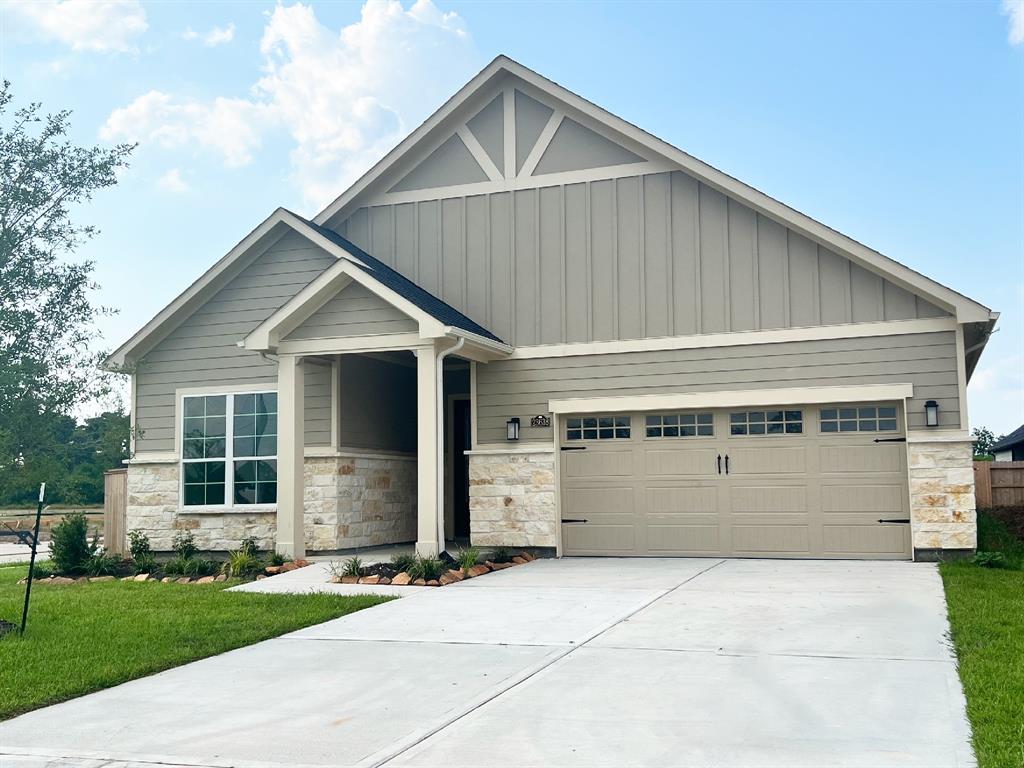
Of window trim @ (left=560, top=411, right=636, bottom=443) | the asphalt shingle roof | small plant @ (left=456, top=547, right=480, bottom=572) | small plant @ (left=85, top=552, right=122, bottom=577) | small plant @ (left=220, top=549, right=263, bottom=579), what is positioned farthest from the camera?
window trim @ (left=560, top=411, right=636, bottom=443)

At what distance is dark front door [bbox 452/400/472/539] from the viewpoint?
17.1m

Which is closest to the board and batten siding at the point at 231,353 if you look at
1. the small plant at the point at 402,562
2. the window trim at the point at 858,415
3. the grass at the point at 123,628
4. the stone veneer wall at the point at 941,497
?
the small plant at the point at 402,562

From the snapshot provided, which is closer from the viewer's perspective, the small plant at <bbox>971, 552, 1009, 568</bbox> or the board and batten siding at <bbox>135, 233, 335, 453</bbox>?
the small plant at <bbox>971, 552, 1009, 568</bbox>

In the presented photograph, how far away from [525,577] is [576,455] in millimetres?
2771

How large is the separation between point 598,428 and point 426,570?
3664 mm

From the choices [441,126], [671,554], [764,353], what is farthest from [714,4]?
[671,554]

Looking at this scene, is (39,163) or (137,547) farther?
(137,547)

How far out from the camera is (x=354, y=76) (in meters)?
19.1

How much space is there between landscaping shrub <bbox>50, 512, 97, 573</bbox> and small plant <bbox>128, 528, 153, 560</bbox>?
1006mm

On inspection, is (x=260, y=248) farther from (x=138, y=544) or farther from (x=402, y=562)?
(x=402, y=562)

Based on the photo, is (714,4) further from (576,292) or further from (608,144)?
(576,292)

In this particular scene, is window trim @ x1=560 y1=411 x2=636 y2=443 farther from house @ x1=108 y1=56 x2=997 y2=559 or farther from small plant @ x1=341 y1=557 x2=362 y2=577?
small plant @ x1=341 y1=557 x2=362 y2=577

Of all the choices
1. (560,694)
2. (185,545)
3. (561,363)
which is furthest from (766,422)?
(185,545)

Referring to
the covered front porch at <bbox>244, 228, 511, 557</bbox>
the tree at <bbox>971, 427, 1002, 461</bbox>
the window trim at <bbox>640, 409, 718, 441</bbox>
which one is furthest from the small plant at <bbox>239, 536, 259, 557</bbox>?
the tree at <bbox>971, 427, 1002, 461</bbox>
